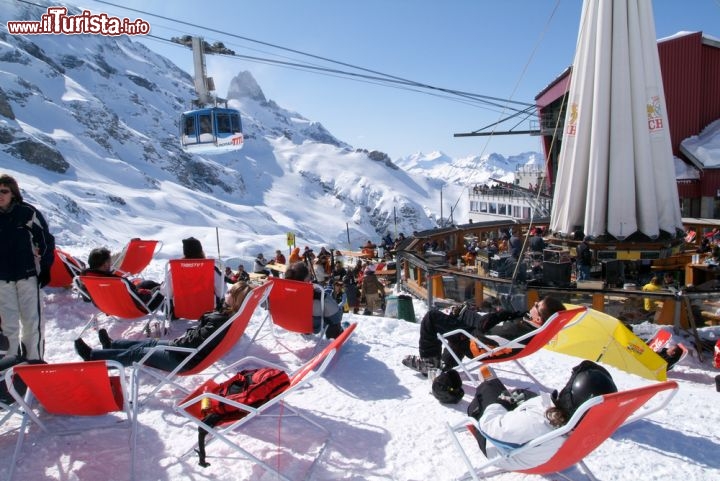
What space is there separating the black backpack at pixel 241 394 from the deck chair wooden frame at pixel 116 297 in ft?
8.52

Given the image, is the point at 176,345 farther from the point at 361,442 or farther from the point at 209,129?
the point at 209,129

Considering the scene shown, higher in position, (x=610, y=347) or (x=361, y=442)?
(x=610, y=347)

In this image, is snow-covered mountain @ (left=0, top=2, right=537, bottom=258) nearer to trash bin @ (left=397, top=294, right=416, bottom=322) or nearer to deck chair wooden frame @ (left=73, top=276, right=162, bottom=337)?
trash bin @ (left=397, top=294, right=416, bottom=322)

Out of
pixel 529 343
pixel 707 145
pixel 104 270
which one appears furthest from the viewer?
pixel 707 145

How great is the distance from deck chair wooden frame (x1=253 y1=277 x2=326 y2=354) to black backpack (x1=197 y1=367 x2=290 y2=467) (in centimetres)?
173

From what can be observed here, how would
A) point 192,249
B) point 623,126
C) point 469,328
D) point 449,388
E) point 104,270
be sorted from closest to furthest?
point 449,388, point 469,328, point 104,270, point 192,249, point 623,126

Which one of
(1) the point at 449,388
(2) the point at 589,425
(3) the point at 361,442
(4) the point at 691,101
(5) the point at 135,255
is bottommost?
(3) the point at 361,442

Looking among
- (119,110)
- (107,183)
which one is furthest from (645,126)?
(119,110)

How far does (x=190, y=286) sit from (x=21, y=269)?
1.80m

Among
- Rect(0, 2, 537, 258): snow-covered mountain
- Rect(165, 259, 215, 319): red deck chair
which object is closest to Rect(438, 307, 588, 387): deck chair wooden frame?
Rect(165, 259, 215, 319): red deck chair

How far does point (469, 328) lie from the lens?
4578 mm

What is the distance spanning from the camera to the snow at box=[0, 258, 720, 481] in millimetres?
3117

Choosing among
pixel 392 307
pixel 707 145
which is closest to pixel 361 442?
pixel 392 307

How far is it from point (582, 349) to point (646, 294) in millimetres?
1938
